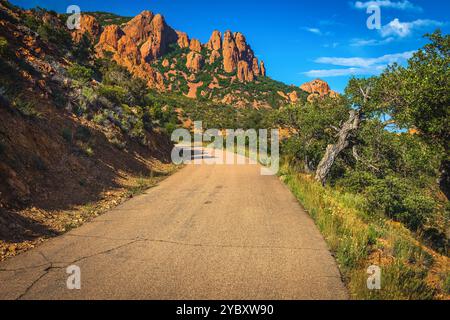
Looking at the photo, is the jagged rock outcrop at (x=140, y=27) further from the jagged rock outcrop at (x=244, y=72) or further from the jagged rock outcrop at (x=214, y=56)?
the jagged rock outcrop at (x=244, y=72)

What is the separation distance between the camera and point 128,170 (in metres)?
15.0

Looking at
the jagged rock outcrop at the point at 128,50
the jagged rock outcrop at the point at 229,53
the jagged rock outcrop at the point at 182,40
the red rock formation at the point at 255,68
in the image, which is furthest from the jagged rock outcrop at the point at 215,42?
the jagged rock outcrop at the point at 128,50

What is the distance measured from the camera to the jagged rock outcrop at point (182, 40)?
17100 centimetres

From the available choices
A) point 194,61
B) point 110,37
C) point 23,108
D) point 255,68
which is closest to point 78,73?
point 23,108

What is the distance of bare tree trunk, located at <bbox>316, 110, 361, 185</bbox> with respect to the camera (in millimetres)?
14073

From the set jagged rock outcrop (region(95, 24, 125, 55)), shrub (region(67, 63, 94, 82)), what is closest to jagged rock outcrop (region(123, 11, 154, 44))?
jagged rock outcrop (region(95, 24, 125, 55))

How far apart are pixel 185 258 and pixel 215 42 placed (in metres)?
178

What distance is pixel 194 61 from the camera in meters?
153

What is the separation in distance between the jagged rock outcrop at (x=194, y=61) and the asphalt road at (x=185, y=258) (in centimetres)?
14713

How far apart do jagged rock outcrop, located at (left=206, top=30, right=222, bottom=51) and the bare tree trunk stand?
166 m

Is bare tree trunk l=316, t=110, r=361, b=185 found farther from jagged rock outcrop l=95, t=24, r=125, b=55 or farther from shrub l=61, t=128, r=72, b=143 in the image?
jagged rock outcrop l=95, t=24, r=125, b=55
